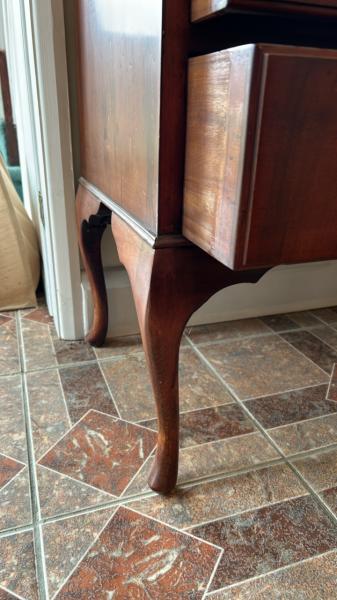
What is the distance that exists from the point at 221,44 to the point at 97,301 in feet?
2.03

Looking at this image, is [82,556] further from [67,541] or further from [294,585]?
[294,585]

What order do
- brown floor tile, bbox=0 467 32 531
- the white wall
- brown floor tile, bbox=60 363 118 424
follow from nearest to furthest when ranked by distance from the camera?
brown floor tile, bbox=0 467 32 531 → brown floor tile, bbox=60 363 118 424 → the white wall

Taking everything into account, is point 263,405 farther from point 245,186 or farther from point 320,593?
point 245,186

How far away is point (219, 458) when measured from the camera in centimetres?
69

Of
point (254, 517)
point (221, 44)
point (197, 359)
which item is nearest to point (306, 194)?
point (221, 44)

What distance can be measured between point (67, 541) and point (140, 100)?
0.55m

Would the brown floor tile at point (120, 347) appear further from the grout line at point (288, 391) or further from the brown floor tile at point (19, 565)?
the brown floor tile at point (19, 565)

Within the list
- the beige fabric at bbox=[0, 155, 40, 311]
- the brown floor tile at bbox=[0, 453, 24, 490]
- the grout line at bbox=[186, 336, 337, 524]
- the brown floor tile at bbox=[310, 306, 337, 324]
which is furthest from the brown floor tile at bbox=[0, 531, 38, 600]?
the brown floor tile at bbox=[310, 306, 337, 324]

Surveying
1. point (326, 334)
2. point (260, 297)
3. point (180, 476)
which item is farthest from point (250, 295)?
point (180, 476)

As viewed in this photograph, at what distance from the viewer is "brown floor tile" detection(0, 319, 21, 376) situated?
0.91 m

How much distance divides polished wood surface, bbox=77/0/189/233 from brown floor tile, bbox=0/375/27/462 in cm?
42

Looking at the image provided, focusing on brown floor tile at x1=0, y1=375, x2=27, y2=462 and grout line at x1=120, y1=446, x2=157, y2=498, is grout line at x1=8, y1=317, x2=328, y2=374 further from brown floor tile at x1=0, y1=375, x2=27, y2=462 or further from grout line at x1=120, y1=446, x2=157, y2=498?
grout line at x1=120, y1=446, x2=157, y2=498

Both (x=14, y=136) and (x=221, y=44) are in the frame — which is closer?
(x=221, y=44)

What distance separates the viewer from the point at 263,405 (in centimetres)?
82
